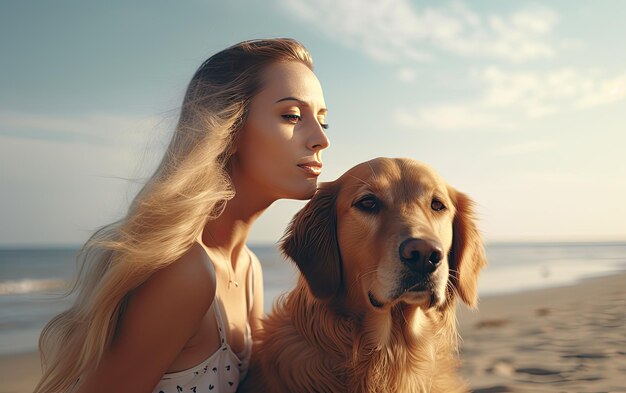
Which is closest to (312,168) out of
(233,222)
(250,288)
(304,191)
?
(304,191)

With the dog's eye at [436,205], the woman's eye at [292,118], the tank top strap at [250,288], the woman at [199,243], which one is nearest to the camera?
the woman at [199,243]

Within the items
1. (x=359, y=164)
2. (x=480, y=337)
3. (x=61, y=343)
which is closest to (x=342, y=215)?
(x=359, y=164)

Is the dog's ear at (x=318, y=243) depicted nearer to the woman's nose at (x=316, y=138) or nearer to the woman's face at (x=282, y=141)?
the woman's face at (x=282, y=141)

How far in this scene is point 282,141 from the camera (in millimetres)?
2840

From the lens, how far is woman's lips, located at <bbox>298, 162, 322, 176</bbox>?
2.92 m

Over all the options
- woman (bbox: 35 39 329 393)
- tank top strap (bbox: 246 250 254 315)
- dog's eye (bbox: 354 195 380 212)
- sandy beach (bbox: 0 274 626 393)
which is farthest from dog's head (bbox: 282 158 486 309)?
sandy beach (bbox: 0 274 626 393)

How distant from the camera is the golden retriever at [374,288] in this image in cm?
248

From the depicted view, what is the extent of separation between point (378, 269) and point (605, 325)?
5864 millimetres

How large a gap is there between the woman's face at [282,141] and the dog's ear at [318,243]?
122mm

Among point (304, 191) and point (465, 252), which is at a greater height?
point (304, 191)

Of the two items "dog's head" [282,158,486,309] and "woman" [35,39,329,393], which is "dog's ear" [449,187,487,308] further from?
"woman" [35,39,329,393]

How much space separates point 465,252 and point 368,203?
0.65m

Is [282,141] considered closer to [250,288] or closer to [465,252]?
[250,288]

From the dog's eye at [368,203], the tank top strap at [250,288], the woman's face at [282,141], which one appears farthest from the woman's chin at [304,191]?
the tank top strap at [250,288]
